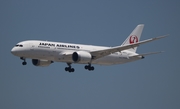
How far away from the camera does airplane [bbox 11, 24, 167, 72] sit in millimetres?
77625

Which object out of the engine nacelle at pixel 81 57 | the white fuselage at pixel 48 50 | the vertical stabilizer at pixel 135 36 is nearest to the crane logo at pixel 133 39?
the vertical stabilizer at pixel 135 36

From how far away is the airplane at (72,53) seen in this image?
7762cm

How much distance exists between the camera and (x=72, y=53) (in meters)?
80.6

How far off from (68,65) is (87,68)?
12.5 ft

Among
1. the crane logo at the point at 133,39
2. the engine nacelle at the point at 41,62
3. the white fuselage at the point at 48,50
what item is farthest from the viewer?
the crane logo at the point at 133,39

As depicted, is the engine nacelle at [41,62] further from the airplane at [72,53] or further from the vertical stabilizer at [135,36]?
the vertical stabilizer at [135,36]

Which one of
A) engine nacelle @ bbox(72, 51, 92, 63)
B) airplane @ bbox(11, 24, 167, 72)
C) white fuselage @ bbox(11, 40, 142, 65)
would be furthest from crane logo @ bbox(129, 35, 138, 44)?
engine nacelle @ bbox(72, 51, 92, 63)

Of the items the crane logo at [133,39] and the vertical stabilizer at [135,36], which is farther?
the crane logo at [133,39]

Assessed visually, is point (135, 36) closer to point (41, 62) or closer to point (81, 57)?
point (81, 57)

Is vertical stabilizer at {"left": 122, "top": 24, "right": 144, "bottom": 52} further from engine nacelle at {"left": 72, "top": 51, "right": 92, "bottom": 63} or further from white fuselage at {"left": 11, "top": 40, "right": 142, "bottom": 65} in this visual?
engine nacelle at {"left": 72, "top": 51, "right": 92, "bottom": 63}

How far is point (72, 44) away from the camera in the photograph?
82.2 meters

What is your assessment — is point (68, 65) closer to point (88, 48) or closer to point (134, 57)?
point (88, 48)

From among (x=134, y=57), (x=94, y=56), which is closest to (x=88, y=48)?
(x=94, y=56)

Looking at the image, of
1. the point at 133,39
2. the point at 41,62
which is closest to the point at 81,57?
the point at 41,62
